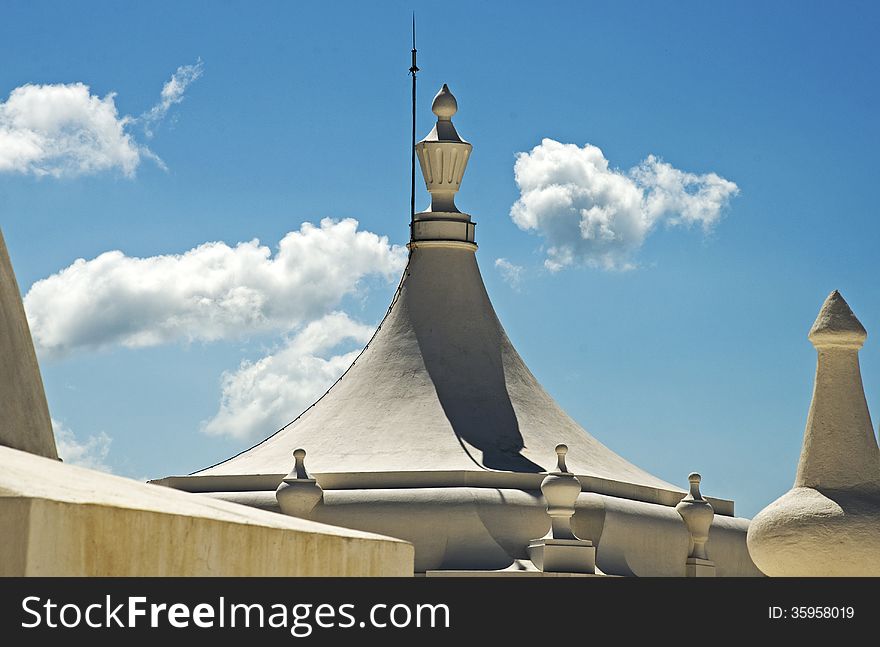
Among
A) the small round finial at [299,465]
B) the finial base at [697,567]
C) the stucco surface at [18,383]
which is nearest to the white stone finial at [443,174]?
the small round finial at [299,465]

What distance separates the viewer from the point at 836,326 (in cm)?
1475

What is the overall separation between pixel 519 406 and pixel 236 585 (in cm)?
1801

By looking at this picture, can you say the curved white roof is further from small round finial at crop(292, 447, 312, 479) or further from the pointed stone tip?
the pointed stone tip

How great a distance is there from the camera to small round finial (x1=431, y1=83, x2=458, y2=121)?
2727 centimetres

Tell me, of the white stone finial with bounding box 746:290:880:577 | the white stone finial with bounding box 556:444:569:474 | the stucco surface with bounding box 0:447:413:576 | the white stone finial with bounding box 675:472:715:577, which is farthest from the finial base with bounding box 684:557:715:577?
the stucco surface with bounding box 0:447:413:576

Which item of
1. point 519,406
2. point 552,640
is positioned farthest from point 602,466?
point 552,640

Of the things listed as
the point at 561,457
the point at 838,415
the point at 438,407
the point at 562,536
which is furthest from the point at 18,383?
the point at 438,407

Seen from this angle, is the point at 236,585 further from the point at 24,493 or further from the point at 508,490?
the point at 508,490

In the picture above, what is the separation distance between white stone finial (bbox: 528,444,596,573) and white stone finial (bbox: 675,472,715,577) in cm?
272

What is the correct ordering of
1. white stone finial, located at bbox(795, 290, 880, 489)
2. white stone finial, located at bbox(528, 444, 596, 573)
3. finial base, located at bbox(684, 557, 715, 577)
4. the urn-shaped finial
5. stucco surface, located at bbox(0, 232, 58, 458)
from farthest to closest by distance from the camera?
1. the urn-shaped finial
2. finial base, located at bbox(684, 557, 715, 577)
3. white stone finial, located at bbox(528, 444, 596, 573)
4. white stone finial, located at bbox(795, 290, 880, 489)
5. stucco surface, located at bbox(0, 232, 58, 458)

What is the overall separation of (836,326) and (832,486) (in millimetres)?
1428

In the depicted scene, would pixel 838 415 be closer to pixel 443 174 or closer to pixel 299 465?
pixel 299 465

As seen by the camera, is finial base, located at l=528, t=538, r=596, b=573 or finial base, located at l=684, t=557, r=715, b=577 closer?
finial base, located at l=528, t=538, r=596, b=573

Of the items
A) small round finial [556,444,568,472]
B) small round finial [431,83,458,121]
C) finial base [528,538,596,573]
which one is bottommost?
finial base [528,538,596,573]
